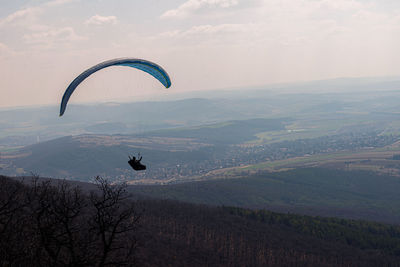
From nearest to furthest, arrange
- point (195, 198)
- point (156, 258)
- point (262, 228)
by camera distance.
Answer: point (156, 258), point (262, 228), point (195, 198)

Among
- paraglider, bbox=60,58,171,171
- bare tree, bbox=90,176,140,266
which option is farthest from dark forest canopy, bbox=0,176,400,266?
bare tree, bbox=90,176,140,266

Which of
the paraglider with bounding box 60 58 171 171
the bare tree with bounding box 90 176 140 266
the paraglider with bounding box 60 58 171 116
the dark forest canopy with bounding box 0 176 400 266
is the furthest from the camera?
the dark forest canopy with bounding box 0 176 400 266

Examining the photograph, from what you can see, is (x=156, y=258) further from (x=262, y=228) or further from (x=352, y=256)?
(x=352, y=256)

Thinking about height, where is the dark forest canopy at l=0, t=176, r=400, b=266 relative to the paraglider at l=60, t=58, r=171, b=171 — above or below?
below

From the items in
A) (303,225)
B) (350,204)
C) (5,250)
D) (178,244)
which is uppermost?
(5,250)

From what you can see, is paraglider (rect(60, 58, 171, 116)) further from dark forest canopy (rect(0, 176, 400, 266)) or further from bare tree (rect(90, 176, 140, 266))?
dark forest canopy (rect(0, 176, 400, 266))

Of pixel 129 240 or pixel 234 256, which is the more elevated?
pixel 129 240

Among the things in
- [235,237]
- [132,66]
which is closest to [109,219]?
[132,66]

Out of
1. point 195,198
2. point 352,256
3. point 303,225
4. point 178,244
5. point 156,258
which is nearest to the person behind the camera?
point 156,258

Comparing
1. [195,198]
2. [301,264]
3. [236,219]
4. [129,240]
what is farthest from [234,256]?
[195,198]
